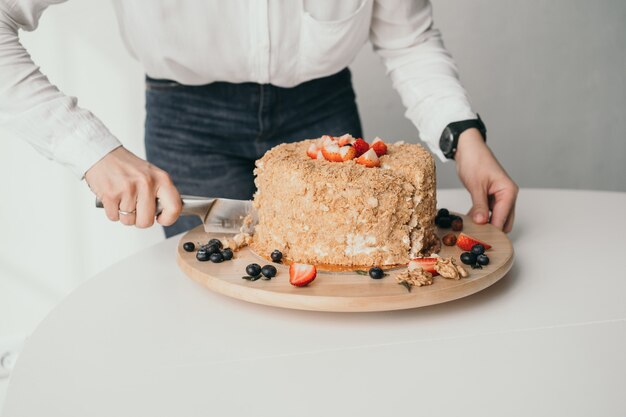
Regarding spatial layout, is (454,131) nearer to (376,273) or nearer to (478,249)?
(478,249)

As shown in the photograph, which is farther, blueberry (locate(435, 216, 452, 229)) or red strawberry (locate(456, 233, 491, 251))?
blueberry (locate(435, 216, 452, 229))

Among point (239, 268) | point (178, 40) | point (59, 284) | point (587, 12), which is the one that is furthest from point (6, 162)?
point (587, 12)

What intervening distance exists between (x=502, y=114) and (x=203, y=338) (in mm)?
2672

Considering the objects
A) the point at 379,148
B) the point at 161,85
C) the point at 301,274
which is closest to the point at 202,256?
the point at 301,274

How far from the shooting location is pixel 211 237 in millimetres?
1571

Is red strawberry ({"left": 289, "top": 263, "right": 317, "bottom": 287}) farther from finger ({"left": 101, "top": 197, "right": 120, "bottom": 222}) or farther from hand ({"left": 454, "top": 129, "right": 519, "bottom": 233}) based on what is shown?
hand ({"left": 454, "top": 129, "right": 519, "bottom": 233})

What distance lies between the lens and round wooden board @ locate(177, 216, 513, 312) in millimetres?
1196

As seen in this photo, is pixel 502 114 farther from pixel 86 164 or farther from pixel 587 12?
pixel 86 164

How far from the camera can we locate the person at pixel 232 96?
1.43m

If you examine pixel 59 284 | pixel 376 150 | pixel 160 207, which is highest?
pixel 376 150

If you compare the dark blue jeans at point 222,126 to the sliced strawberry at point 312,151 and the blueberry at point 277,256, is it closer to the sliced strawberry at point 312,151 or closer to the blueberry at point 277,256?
the sliced strawberry at point 312,151

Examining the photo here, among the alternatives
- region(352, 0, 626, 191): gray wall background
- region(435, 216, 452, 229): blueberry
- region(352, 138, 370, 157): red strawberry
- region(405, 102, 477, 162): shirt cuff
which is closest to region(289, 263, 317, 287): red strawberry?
region(352, 138, 370, 157): red strawberry

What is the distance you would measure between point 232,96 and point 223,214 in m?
0.44

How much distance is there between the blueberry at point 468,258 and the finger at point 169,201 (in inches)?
22.3
